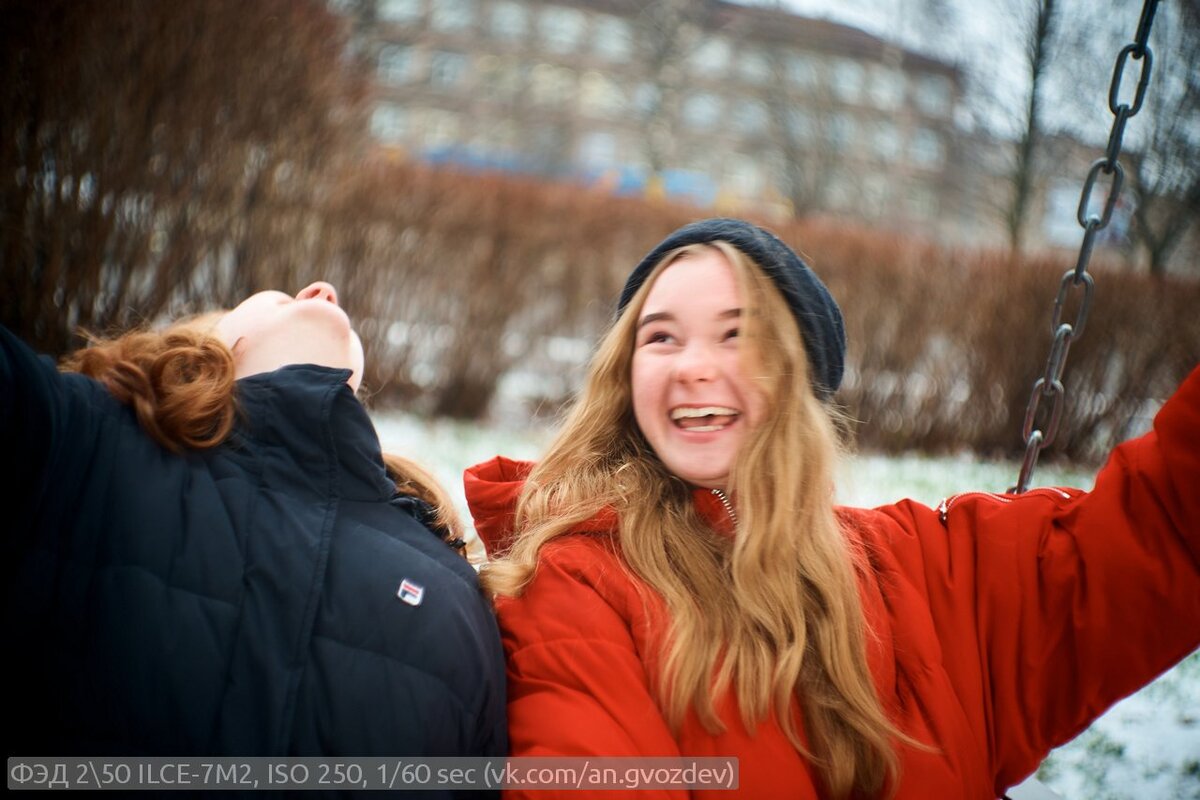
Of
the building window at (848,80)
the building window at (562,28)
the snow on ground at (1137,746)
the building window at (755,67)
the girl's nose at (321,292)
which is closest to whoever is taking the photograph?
the girl's nose at (321,292)

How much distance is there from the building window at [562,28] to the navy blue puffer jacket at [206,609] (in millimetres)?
23382

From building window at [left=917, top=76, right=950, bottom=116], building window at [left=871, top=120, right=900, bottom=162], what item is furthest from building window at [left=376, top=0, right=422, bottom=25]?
building window at [left=871, top=120, right=900, bottom=162]

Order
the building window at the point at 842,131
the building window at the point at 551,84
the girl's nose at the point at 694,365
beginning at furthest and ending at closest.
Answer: the building window at the point at 551,84
the building window at the point at 842,131
the girl's nose at the point at 694,365

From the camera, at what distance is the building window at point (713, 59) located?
23.2m

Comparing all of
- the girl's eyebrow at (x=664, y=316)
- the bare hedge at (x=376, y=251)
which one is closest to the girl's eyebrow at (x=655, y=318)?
the girl's eyebrow at (x=664, y=316)

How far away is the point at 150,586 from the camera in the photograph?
55.9 inches

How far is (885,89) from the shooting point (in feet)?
70.8

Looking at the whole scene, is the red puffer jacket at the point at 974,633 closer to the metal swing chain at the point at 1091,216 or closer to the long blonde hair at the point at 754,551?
the long blonde hair at the point at 754,551

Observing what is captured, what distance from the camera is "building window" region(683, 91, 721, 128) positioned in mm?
23250

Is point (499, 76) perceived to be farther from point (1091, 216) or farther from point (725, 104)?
point (1091, 216)

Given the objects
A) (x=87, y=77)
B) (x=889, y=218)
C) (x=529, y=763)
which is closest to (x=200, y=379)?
(x=529, y=763)

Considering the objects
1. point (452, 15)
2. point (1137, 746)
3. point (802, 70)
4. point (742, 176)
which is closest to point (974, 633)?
point (1137, 746)

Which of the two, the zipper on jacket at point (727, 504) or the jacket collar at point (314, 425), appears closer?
the jacket collar at point (314, 425)

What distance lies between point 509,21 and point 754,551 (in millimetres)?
23776
